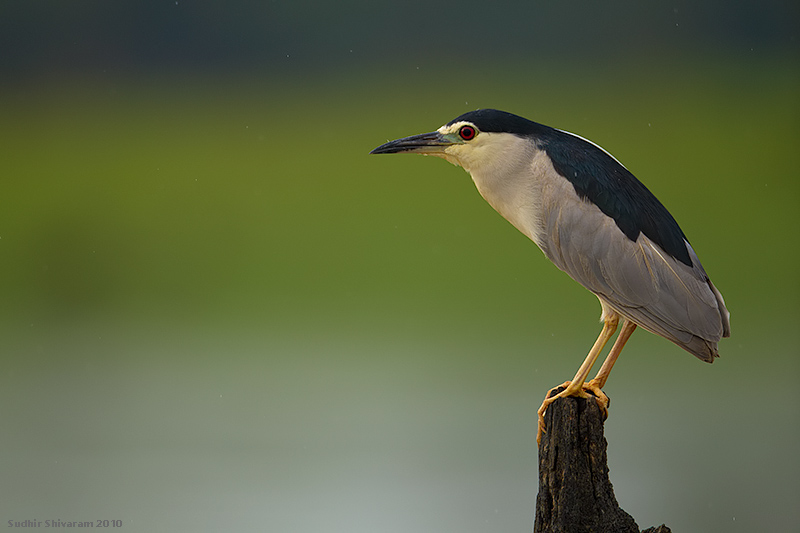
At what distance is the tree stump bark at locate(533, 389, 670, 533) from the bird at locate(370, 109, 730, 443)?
4 centimetres

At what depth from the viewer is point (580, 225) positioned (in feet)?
5.62

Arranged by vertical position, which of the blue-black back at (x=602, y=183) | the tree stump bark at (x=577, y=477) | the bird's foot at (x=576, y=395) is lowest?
the tree stump bark at (x=577, y=477)

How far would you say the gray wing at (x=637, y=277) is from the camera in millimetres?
1675

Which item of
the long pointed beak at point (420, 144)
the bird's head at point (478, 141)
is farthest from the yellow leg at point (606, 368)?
the long pointed beak at point (420, 144)

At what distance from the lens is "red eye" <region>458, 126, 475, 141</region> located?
68.2 inches

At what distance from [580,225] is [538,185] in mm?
119

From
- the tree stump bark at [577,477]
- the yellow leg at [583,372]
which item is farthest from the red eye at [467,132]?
the tree stump bark at [577,477]

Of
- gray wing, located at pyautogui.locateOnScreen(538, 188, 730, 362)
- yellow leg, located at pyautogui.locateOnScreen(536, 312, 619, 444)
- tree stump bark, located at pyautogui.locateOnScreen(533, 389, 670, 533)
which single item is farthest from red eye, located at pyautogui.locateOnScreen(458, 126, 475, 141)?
tree stump bark, located at pyautogui.locateOnScreen(533, 389, 670, 533)

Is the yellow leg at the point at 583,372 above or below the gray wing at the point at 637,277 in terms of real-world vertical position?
below

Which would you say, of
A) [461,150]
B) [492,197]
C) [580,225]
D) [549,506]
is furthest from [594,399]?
[461,150]

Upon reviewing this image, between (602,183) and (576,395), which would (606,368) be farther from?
(602,183)

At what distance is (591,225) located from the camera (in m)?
1.71

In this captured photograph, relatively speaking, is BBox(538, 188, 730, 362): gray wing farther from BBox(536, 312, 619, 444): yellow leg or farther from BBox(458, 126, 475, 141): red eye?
BBox(458, 126, 475, 141): red eye

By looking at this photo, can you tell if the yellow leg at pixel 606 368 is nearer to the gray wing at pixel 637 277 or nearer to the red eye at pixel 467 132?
the gray wing at pixel 637 277
